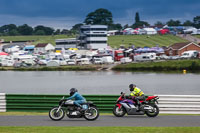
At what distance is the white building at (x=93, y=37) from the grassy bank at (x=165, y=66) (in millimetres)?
63960

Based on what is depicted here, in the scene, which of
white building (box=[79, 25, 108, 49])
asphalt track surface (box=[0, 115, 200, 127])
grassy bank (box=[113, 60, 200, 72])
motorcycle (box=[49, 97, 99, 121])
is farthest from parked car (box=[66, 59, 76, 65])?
motorcycle (box=[49, 97, 99, 121])

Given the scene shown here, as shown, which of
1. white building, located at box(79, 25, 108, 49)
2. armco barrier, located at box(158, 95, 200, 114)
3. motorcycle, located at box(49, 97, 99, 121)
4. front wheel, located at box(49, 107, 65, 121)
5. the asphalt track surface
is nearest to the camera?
the asphalt track surface

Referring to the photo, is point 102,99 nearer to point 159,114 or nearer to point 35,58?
point 159,114

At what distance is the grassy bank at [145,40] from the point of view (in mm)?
156500

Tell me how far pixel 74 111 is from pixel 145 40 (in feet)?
487

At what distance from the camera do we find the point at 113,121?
17.7 meters

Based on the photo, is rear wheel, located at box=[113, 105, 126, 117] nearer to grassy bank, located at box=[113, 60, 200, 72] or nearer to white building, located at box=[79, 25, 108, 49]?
grassy bank, located at box=[113, 60, 200, 72]

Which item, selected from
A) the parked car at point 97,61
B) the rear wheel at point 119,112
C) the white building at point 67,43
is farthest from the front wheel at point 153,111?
the white building at point 67,43

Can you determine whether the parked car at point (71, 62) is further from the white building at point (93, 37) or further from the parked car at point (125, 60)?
the white building at point (93, 37)

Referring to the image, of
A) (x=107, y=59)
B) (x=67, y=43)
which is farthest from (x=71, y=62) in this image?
(x=67, y=43)

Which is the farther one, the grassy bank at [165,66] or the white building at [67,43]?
the white building at [67,43]

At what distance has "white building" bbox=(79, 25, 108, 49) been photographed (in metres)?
152

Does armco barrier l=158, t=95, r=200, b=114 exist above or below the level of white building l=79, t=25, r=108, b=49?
below

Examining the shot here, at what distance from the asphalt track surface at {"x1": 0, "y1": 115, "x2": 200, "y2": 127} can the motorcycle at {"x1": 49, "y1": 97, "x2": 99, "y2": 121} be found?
237 millimetres
